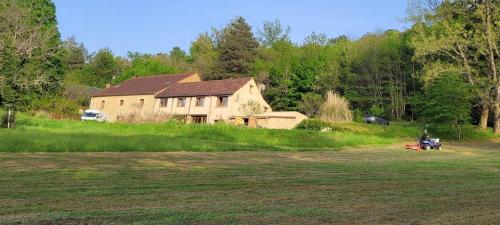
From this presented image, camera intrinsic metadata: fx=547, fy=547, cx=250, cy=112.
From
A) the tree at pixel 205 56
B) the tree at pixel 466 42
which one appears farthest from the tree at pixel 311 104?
the tree at pixel 205 56

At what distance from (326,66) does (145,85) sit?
76.9ft

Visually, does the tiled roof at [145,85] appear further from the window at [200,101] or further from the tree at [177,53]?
the tree at [177,53]

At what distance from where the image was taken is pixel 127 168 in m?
14.4

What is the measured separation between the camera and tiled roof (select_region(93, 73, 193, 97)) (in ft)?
222

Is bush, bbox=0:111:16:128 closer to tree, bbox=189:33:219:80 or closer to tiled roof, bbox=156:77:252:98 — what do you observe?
tiled roof, bbox=156:77:252:98

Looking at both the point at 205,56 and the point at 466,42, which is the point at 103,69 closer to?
the point at 205,56

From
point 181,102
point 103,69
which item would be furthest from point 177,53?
point 181,102

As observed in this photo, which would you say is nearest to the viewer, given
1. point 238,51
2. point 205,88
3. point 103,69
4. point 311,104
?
point 205,88

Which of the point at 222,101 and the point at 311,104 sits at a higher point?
the point at 311,104

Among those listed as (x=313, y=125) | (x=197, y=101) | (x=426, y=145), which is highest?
(x=197, y=101)

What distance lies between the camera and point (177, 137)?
29.3 metres

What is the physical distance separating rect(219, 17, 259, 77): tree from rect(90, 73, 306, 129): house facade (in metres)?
9.52

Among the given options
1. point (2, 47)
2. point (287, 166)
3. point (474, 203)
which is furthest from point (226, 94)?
point (474, 203)

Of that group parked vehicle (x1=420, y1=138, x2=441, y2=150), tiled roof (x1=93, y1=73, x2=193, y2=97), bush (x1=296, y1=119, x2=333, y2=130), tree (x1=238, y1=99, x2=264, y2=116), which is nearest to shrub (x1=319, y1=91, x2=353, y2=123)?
bush (x1=296, y1=119, x2=333, y2=130)
